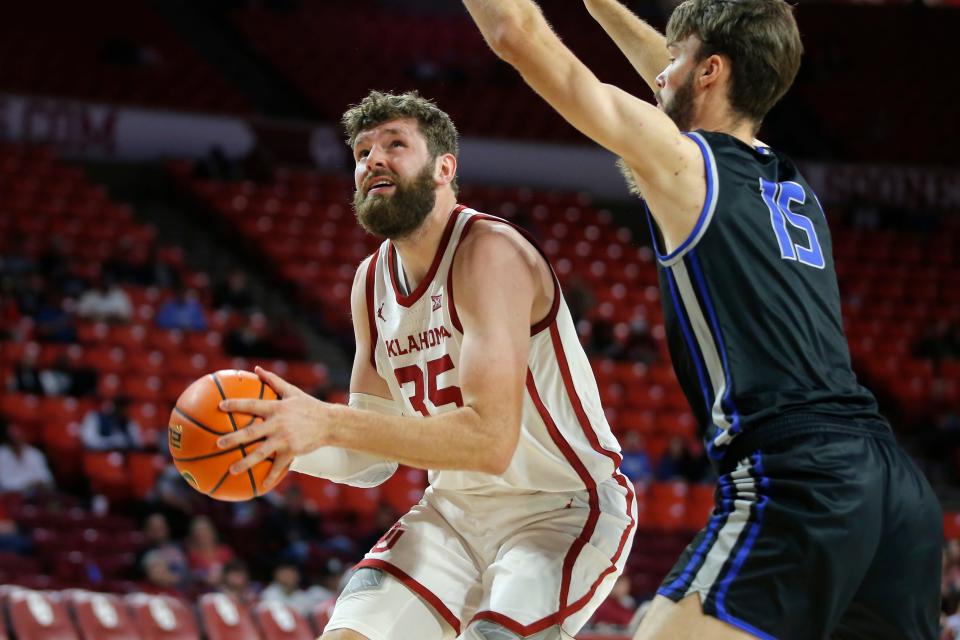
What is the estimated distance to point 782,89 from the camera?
12.5 feet

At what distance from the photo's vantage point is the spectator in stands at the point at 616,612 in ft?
34.3

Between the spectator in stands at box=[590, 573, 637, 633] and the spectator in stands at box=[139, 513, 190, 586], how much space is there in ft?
11.0

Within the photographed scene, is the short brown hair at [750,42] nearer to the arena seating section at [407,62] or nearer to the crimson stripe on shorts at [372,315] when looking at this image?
the crimson stripe on shorts at [372,315]

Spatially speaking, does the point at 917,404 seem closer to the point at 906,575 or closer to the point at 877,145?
the point at 877,145

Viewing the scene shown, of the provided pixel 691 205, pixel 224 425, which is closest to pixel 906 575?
pixel 691 205

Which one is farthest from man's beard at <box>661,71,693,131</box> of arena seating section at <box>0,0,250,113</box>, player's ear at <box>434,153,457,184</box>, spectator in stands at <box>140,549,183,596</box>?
arena seating section at <box>0,0,250,113</box>

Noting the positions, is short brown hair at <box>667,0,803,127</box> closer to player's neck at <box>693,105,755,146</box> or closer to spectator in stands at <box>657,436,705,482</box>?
player's neck at <box>693,105,755,146</box>

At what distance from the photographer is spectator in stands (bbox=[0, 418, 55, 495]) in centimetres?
1160

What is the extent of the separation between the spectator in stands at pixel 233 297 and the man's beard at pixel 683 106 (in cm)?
1268

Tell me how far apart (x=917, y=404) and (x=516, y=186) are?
8.07 meters

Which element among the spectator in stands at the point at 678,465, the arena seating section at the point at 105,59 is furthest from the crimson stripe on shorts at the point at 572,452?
the arena seating section at the point at 105,59

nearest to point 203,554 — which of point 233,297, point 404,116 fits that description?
point 233,297

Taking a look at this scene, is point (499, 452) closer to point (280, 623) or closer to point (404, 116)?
point (404, 116)

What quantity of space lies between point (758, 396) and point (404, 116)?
1725mm
